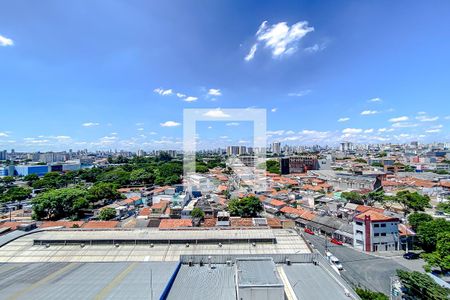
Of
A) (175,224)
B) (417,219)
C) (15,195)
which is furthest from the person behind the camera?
(15,195)

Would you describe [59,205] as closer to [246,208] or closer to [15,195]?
[15,195]

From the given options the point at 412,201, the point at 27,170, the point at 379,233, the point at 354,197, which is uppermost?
the point at 27,170

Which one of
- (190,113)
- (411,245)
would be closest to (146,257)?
(190,113)

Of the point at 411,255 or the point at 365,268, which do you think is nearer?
the point at 365,268

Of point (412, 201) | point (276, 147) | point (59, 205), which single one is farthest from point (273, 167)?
point (276, 147)

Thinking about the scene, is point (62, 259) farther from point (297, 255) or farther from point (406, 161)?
point (406, 161)

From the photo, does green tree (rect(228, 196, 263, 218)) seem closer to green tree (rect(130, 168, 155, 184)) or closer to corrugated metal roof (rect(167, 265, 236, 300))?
corrugated metal roof (rect(167, 265, 236, 300))

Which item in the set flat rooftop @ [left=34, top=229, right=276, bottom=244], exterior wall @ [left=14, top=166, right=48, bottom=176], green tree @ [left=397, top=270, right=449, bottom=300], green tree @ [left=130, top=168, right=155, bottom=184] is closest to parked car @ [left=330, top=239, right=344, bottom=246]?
green tree @ [left=397, top=270, right=449, bottom=300]
